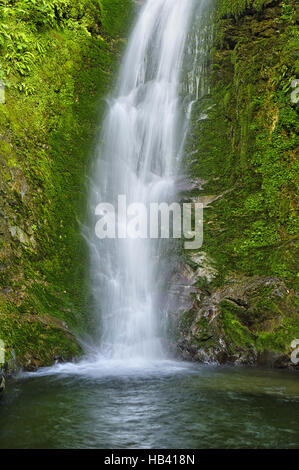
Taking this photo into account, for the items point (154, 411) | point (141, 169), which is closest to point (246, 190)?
point (141, 169)

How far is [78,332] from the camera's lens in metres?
6.69

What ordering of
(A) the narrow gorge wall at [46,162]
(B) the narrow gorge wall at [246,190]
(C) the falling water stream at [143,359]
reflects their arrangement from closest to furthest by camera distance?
(C) the falling water stream at [143,359] → (A) the narrow gorge wall at [46,162] → (B) the narrow gorge wall at [246,190]

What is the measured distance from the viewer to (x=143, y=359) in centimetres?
669

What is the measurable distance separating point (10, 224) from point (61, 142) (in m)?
3.07

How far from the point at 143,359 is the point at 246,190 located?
4222 millimetres

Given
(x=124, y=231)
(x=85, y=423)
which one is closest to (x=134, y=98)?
(x=124, y=231)

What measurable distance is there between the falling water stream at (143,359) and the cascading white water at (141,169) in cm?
3

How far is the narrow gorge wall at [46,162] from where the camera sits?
628 cm

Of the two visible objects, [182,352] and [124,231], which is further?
[124,231]

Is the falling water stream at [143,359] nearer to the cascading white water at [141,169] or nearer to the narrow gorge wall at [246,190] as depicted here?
the cascading white water at [141,169]

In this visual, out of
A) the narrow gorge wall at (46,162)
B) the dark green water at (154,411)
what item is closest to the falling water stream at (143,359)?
the dark green water at (154,411)

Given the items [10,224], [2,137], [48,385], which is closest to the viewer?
[48,385]

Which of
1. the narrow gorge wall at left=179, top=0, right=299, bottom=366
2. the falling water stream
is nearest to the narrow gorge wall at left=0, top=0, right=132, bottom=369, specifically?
the falling water stream
